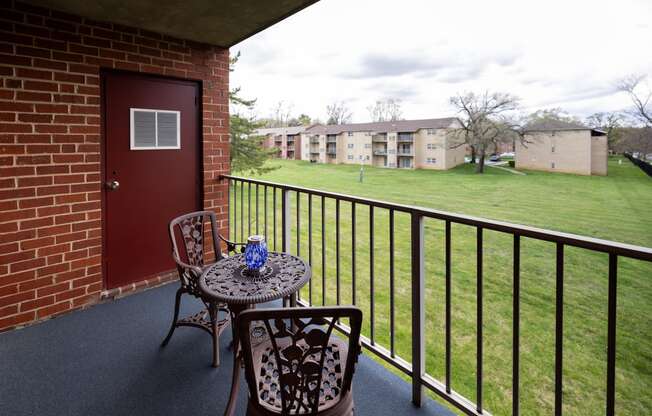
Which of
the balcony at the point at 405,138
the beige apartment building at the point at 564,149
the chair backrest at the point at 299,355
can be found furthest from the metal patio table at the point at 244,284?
the beige apartment building at the point at 564,149

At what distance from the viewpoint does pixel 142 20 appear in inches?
112

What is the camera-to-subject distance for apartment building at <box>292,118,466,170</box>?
4038cm

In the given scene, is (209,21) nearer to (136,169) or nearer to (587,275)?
(136,169)

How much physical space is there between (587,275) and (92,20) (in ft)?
34.7

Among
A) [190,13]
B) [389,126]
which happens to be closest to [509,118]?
[389,126]

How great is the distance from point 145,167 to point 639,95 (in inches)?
1630

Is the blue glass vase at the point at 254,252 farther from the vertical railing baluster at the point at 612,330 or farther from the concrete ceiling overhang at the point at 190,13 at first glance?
the concrete ceiling overhang at the point at 190,13

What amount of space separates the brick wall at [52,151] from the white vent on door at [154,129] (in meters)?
0.31

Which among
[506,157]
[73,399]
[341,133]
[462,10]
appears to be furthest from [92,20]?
[506,157]

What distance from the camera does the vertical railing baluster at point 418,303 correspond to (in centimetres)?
179

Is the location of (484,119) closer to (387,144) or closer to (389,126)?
(389,126)

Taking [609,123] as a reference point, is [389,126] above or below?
above

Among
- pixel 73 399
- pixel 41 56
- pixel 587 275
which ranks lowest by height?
pixel 587 275

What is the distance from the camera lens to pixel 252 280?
1.80 metres
